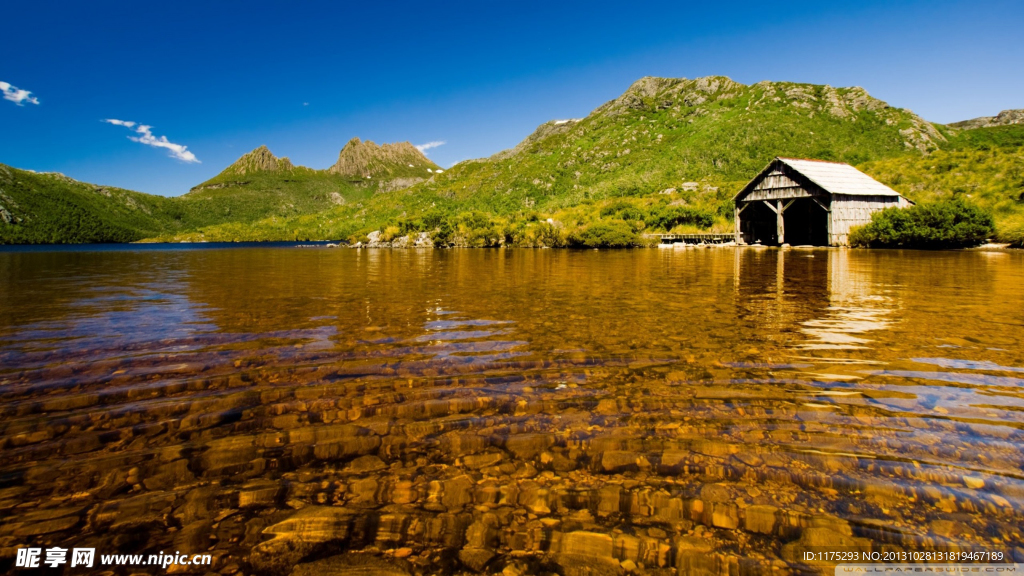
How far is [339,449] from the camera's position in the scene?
4.35 meters

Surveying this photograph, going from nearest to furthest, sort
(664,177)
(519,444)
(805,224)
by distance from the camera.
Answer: (519,444) → (805,224) → (664,177)

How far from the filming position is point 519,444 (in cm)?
436

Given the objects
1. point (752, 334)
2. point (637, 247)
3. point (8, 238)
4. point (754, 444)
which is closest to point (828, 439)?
point (754, 444)

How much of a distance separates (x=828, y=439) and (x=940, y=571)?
5.28ft

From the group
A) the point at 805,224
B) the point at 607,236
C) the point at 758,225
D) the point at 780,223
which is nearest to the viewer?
the point at 780,223

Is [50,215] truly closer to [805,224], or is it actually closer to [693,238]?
[693,238]

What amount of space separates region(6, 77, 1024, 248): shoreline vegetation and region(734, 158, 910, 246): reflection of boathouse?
2.50 meters

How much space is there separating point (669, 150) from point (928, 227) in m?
75.1

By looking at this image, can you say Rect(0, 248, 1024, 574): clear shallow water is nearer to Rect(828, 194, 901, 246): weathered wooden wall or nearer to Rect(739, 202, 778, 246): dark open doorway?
Rect(828, 194, 901, 246): weathered wooden wall

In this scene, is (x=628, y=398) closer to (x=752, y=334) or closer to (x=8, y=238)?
(x=752, y=334)

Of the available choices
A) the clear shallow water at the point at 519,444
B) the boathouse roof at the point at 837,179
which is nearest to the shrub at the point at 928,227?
the boathouse roof at the point at 837,179

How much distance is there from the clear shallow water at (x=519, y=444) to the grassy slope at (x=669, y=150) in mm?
53655

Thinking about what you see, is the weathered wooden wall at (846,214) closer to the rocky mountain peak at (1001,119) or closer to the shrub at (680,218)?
the shrub at (680,218)

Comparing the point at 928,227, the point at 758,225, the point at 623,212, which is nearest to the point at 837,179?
the point at 928,227
